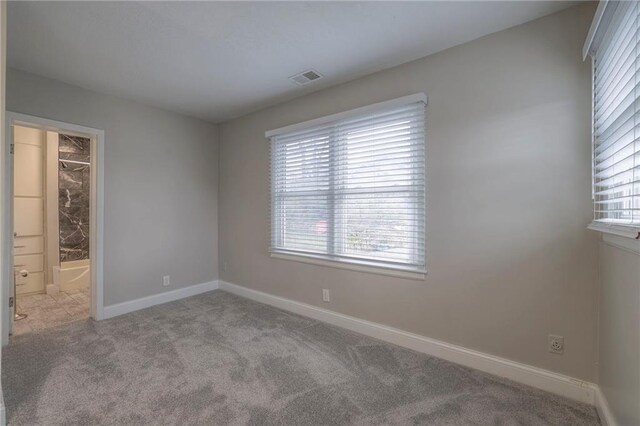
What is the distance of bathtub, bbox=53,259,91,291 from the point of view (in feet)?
14.0

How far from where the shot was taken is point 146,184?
3.64 meters

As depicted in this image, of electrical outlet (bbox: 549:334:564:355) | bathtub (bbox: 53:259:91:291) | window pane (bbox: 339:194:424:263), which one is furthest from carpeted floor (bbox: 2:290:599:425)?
bathtub (bbox: 53:259:91:291)

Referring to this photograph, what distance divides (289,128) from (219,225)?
76.0 inches

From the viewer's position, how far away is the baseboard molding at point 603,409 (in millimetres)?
1569

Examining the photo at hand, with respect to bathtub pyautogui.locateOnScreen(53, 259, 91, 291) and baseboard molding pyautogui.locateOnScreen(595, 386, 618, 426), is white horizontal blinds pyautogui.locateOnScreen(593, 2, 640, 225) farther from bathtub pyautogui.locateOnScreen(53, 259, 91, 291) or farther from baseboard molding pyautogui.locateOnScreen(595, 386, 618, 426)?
bathtub pyautogui.locateOnScreen(53, 259, 91, 291)

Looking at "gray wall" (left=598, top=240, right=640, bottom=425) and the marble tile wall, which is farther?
the marble tile wall

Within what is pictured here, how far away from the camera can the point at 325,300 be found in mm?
3160

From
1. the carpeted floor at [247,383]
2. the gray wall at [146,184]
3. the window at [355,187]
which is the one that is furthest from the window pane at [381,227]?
Result: the gray wall at [146,184]

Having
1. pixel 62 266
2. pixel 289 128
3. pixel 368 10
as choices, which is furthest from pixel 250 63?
pixel 62 266

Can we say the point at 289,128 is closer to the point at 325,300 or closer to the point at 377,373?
the point at 325,300

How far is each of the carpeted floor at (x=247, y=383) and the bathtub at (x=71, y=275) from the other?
1812 millimetres

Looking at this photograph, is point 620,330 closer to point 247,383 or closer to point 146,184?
point 247,383

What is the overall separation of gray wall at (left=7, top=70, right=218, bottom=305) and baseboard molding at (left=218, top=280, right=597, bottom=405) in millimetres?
1774

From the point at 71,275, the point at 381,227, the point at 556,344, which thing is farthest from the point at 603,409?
the point at 71,275
